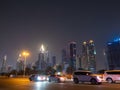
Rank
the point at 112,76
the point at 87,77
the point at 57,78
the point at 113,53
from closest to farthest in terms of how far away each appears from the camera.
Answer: the point at 87,77, the point at 112,76, the point at 57,78, the point at 113,53

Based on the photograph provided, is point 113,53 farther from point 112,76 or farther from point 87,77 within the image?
point 87,77

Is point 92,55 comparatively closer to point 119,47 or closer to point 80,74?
point 119,47

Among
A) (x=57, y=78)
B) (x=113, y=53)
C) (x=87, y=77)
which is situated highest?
(x=113, y=53)

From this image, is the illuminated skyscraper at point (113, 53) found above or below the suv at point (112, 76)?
above

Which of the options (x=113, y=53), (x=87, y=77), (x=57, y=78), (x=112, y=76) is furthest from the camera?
(x=113, y=53)

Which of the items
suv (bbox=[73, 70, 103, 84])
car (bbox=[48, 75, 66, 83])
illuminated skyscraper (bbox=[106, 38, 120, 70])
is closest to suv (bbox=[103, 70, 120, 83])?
suv (bbox=[73, 70, 103, 84])

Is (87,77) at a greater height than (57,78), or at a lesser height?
greater

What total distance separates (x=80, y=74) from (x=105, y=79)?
6.01 meters

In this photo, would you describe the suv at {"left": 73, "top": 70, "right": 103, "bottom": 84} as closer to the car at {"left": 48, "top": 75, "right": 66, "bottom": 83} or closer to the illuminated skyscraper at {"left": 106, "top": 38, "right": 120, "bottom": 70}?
the car at {"left": 48, "top": 75, "right": 66, "bottom": 83}

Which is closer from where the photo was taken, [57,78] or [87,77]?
[87,77]

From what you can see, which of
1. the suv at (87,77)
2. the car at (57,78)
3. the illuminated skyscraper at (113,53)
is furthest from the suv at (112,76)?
the illuminated skyscraper at (113,53)

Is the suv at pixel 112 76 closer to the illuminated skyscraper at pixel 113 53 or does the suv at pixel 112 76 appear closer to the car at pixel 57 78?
the car at pixel 57 78

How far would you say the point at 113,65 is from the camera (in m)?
140

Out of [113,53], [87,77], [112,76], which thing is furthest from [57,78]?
[113,53]
